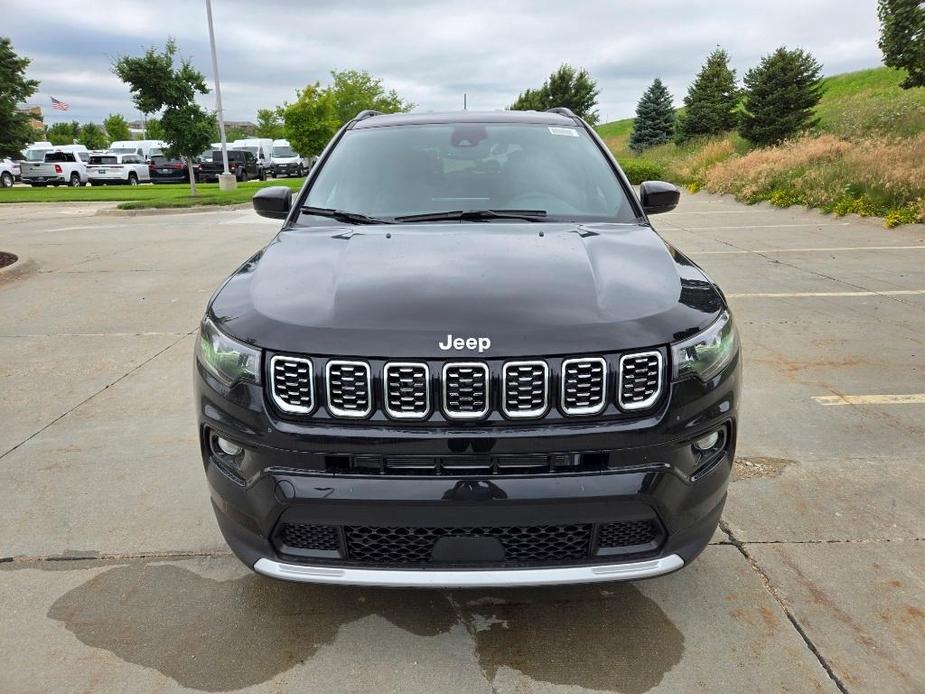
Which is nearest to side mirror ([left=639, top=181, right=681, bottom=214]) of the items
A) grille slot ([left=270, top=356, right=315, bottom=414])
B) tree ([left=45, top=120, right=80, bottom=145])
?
grille slot ([left=270, top=356, right=315, bottom=414])

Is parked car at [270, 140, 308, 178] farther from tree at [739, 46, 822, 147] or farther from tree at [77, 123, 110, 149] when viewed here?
tree at [77, 123, 110, 149]

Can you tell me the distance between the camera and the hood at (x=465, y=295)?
6.64 ft

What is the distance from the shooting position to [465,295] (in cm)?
220

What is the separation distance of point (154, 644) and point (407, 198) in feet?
6.74

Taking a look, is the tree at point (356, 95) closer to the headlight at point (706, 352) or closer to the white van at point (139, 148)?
the white van at point (139, 148)

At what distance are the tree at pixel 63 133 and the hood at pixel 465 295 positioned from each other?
91128 mm

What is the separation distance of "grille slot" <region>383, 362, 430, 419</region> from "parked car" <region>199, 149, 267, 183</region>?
34694 millimetres

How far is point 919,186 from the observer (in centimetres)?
1336

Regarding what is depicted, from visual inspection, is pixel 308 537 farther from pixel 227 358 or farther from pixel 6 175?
pixel 6 175

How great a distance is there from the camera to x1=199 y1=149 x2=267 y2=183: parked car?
113 ft

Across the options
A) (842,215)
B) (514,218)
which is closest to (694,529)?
(514,218)

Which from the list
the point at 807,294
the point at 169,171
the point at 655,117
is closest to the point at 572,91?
the point at 655,117

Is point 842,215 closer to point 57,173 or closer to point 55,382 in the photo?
point 55,382

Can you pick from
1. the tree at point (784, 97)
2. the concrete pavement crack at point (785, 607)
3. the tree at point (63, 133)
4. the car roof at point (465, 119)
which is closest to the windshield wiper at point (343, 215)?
the car roof at point (465, 119)
